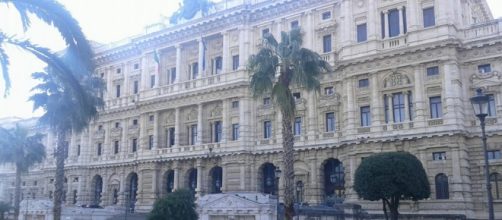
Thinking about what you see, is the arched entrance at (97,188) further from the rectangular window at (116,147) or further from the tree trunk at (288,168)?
the tree trunk at (288,168)

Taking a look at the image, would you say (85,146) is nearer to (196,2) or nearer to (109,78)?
(109,78)

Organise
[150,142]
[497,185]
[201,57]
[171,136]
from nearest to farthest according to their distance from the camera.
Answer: [497,185] < [201,57] < [171,136] < [150,142]

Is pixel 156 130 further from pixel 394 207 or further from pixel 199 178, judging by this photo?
pixel 394 207

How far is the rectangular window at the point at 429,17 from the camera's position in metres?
37.2

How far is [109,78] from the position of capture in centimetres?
6016

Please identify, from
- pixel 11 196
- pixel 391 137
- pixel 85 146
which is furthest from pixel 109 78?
pixel 391 137

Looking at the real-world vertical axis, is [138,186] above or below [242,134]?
below

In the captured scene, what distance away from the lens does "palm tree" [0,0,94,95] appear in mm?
15406

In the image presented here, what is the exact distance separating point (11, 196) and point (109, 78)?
2643 centimetres

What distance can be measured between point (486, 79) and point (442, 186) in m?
7.74

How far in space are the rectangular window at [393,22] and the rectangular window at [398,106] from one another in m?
4.81

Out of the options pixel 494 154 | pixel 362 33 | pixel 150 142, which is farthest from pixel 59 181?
pixel 494 154

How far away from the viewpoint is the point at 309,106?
42.5 m

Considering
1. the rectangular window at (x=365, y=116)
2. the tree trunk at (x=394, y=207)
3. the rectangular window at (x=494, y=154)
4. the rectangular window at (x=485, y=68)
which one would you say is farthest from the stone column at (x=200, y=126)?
the rectangular window at (x=494, y=154)
